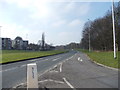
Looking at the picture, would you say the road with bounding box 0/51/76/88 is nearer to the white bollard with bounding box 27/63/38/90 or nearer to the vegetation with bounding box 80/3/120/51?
the white bollard with bounding box 27/63/38/90

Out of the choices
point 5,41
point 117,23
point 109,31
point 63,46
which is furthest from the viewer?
point 63,46

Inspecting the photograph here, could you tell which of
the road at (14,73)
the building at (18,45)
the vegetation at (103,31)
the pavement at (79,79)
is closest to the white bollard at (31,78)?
the pavement at (79,79)

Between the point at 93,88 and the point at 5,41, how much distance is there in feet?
472

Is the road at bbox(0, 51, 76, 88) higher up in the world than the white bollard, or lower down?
lower down

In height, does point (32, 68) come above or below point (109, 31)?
below

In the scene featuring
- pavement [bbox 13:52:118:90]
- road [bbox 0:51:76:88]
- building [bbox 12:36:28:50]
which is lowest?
road [bbox 0:51:76:88]

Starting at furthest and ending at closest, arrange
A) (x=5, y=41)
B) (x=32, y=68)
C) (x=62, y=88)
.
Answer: (x=5, y=41) → (x=62, y=88) → (x=32, y=68)

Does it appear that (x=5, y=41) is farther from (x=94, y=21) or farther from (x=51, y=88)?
(x=51, y=88)

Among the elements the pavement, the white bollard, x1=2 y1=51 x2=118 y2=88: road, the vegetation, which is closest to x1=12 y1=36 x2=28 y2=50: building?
the vegetation

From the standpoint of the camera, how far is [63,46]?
641 feet

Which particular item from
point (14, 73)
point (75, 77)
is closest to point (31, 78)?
point (75, 77)

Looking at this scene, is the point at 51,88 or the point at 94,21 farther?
the point at 94,21

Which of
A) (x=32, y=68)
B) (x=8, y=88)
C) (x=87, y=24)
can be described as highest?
(x=87, y=24)

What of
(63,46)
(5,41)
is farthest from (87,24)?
(63,46)
